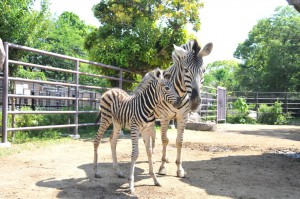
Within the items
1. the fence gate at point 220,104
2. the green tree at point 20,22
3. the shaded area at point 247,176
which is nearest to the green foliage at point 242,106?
the fence gate at point 220,104

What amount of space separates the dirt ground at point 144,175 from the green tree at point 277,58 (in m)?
23.5

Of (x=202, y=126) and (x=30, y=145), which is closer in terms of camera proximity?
(x=30, y=145)

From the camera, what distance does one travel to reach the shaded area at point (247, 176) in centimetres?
451

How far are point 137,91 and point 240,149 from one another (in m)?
4.83

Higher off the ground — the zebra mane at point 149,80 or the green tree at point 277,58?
the green tree at point 277,58

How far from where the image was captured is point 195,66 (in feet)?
16.5

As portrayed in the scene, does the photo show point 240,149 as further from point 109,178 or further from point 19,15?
point 19,15

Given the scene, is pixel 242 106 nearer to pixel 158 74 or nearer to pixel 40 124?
pixel 40 124

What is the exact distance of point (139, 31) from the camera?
1078 centimetres

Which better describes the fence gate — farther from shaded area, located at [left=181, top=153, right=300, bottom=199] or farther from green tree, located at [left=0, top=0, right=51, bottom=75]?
green tree, located at [left=0, top=0, right=51, bottom=75]

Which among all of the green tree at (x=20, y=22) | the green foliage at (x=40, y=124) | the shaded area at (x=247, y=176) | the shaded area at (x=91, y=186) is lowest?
the shaded area at (x=247, y=176)

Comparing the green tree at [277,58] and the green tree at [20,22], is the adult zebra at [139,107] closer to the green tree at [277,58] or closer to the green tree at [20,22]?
the green tree at [20,22]

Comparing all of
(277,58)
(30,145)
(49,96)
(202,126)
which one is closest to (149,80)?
(30,145)

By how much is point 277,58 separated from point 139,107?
27.7 metres
